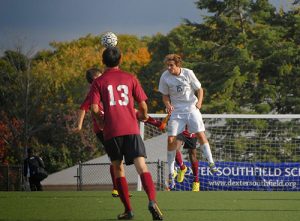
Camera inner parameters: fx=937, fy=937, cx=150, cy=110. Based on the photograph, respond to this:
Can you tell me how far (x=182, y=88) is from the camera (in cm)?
1753

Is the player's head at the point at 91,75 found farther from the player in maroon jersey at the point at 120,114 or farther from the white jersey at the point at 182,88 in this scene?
the player in maroon jersey at the point at 120,114

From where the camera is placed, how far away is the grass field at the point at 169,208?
11570 mm

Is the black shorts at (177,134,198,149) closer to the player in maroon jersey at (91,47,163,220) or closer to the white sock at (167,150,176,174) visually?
the white sock at (167,150,176,174)

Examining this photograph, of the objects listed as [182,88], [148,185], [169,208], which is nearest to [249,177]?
[182,88]

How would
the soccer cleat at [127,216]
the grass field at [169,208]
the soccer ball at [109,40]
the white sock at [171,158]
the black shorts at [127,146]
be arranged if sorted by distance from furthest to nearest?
the white sock at [171,158]
the soccer ball at [109,40]
the grass field at [169,208]
the soccer cleat at [127,216]
the black shorts at [127,146]

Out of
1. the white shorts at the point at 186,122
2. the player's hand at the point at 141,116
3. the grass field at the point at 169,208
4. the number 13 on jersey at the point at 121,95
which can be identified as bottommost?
the grass field at the point at 169,208

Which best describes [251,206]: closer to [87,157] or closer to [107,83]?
[107,83]

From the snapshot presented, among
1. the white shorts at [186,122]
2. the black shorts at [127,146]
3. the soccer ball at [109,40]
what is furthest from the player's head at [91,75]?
the black shorts at [127,146]

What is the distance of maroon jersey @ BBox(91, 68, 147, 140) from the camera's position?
1088cm

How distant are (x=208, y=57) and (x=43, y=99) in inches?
558

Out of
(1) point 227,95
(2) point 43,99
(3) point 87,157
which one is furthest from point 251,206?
(3) point 87,157

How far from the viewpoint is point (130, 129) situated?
10.9 m

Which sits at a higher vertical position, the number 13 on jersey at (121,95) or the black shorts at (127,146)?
the number 13 on jersey at (121,95)

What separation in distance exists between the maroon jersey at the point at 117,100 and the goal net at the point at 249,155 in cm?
1181
